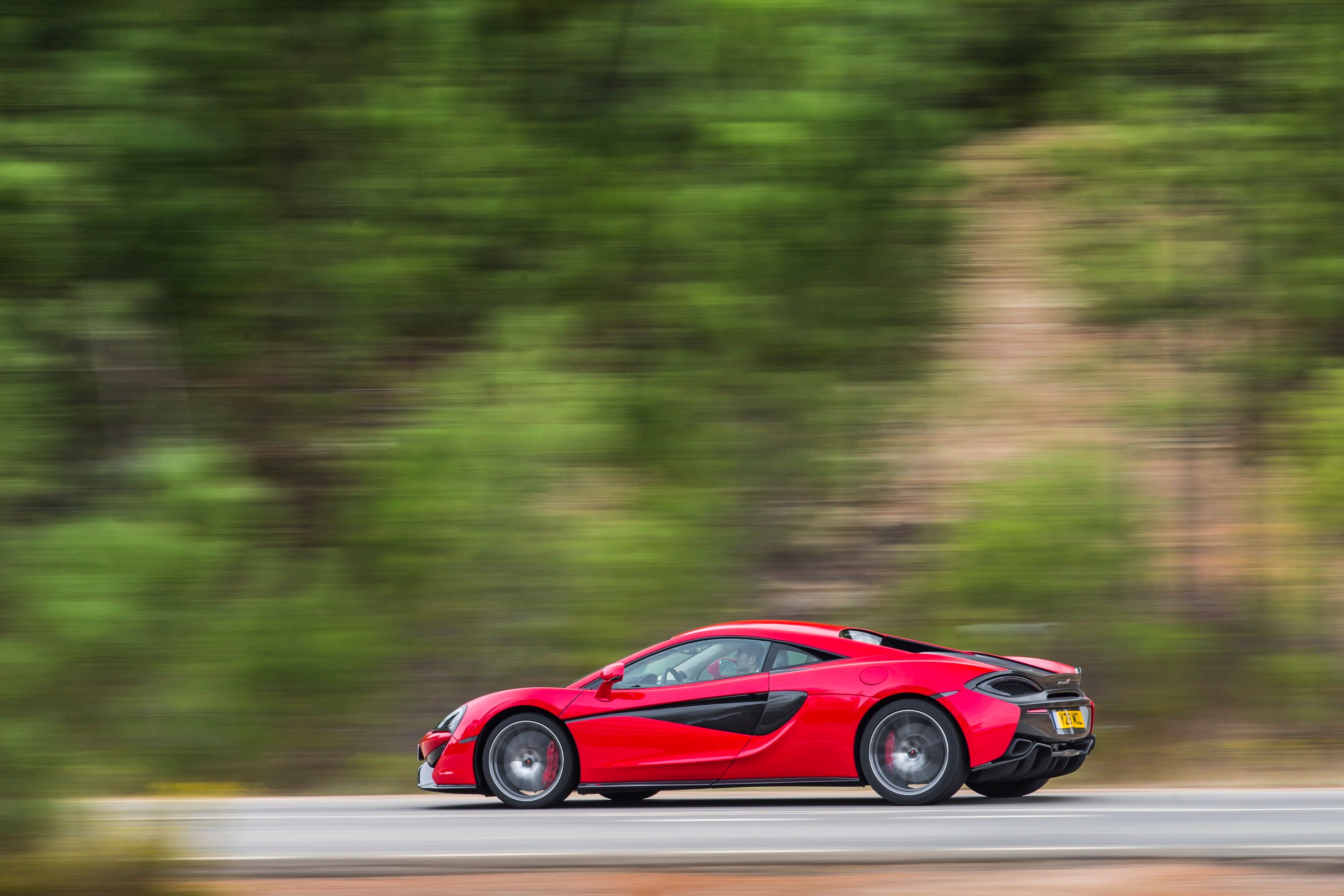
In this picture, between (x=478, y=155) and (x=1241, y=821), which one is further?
(x=478, y=155)

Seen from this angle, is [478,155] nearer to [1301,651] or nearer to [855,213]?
[855,213]

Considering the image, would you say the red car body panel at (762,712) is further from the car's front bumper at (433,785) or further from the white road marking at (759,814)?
the white road marking at (759,814)

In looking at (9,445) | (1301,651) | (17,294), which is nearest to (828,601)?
(1301,651)

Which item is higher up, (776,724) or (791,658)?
(791,658)

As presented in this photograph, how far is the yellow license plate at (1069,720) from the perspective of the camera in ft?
30.5

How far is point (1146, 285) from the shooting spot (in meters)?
15.9

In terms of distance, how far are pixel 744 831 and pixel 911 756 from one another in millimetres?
1336

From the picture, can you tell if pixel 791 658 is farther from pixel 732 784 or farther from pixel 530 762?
pixel 530 762

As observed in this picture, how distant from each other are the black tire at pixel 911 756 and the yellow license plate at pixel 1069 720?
59cm

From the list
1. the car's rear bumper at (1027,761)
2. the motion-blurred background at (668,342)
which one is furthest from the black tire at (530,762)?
the motion-blurred background at (668,342)

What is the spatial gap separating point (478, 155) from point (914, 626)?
620 cm

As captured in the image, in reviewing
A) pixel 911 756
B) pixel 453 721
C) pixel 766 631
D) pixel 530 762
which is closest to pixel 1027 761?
pixel 911 756

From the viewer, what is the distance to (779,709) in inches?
371

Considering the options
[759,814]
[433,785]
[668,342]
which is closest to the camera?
[759,814]
